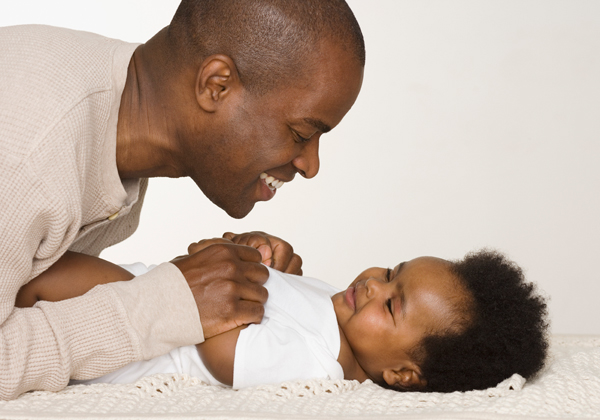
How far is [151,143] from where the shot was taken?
7.17 feet

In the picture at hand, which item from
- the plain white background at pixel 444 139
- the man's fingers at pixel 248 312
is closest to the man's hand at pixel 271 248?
the man's fingers at pixel 248 312

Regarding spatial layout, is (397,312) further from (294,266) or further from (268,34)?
(268,34)

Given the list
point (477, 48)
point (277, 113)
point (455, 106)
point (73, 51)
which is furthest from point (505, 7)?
point (73, 51)

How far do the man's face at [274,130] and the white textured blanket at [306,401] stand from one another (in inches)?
24.2

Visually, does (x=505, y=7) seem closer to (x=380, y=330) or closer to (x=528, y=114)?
(x=528, y=114)

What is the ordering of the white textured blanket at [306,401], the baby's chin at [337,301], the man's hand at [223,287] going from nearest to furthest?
the white textured blanket at [306,401] → the man's hand at [223,287] → the baby's chin at [337,301]

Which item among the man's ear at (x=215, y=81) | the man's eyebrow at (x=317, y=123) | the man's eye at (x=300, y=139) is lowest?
the man's eye at (x=300, y=139)

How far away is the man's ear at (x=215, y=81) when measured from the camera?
206cm

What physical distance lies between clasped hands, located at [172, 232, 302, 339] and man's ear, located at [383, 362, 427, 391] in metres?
0.45

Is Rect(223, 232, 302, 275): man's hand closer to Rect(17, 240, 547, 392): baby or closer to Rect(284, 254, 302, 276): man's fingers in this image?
Rect(284, 254, 302, 276): man's fingers

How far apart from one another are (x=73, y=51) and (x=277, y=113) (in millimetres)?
567

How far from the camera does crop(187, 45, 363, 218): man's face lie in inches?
81.6

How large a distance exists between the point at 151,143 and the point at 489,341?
111 cm

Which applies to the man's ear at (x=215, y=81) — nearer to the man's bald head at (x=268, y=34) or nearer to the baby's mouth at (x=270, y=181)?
the man's bald head at (x=268, y=34)
